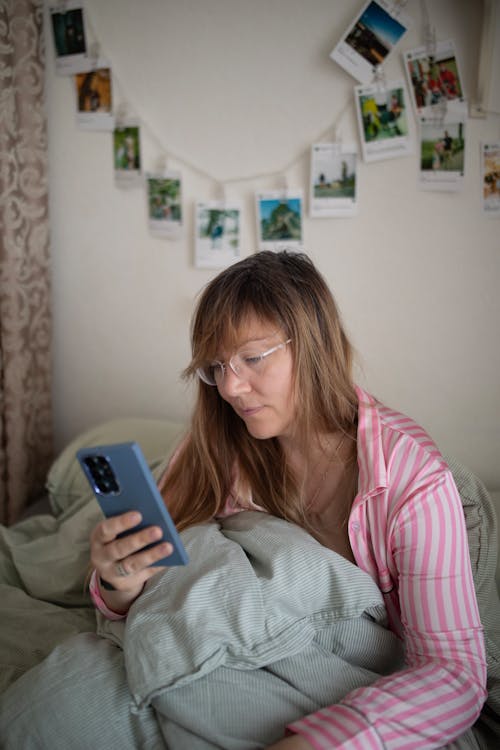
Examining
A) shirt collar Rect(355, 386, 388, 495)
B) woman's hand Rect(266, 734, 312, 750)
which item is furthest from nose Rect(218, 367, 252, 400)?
woman's hand Rect(266, 734, 312, 750)

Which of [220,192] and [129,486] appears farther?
[220,192]

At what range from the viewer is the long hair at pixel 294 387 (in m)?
1.10

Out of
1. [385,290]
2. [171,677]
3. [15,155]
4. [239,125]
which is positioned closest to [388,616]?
[171,677]

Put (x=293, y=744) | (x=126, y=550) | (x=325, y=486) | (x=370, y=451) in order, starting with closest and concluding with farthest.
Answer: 1. (x=293, y=744)
2. (x=126, y=550)
3. (x=370, y=451)
4. (x=325, y=486)

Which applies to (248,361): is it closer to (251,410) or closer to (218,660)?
(251,410)

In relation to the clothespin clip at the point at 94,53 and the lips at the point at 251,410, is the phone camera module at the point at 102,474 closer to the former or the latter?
the lips at the point at 251,410

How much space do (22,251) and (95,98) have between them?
516mm

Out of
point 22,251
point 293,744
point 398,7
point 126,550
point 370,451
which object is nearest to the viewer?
point 293,744

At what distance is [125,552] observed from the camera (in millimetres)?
920

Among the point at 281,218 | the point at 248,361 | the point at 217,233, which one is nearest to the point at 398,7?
the point at 281,218

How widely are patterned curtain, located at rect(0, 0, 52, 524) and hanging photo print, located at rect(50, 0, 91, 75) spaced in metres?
0.07

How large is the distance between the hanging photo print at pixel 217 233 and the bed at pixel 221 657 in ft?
3.15

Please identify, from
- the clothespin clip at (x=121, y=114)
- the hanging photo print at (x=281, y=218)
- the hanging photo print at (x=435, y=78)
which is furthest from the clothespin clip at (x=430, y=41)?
the clothespin clip at (x=121, y=114)

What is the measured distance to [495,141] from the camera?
1.61m
